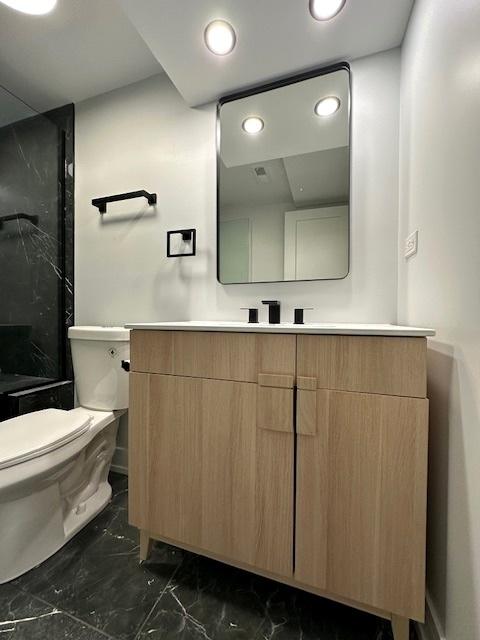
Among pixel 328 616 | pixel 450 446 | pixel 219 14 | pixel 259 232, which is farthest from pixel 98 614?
pixel 219 14

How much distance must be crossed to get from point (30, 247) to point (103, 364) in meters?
0.95

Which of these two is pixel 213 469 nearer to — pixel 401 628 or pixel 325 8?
pixel 401 628

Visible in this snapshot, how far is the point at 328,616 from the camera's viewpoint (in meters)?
0.86

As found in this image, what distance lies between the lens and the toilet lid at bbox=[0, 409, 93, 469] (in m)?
0.94

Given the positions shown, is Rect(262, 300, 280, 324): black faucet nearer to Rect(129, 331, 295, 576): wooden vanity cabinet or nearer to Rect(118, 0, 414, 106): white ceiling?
Rect(129, 331, 295, 576): wooden vanity cabinet

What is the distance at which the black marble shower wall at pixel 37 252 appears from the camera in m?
1.68

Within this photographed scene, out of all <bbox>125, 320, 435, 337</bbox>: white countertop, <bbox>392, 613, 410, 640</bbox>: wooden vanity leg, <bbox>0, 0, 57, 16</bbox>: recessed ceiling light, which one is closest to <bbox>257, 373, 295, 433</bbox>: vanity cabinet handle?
<bbox>125, 320, 435, 337</bbox>: white countertop

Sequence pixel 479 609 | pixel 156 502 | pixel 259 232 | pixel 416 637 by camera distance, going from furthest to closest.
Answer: pixel 259 232
pixel 156 502
pixel 416 637
pixel 479 609

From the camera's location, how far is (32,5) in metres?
1.15

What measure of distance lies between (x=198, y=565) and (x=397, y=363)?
1024 mm

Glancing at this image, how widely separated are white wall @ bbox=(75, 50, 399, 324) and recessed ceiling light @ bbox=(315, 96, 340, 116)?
92 mm

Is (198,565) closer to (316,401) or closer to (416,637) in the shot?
(416,637)

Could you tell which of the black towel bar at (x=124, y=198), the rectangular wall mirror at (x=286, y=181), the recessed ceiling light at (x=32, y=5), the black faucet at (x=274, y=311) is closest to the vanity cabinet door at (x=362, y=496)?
the black faucet at (x=274, y=311)

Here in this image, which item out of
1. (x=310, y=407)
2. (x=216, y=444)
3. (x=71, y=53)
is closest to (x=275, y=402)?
(x=310, y=407)
